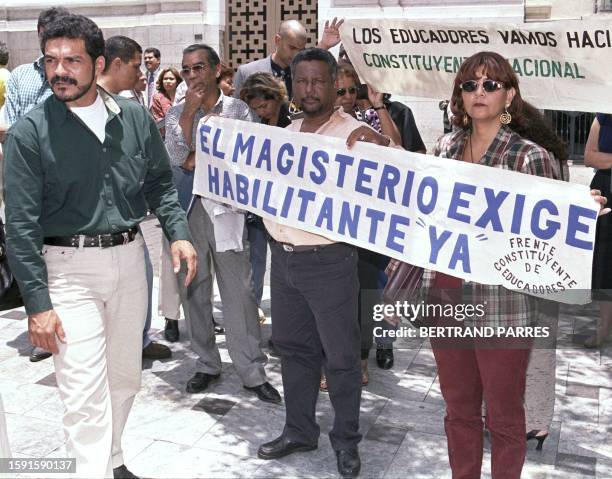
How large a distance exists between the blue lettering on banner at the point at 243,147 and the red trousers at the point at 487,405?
1.63 meters

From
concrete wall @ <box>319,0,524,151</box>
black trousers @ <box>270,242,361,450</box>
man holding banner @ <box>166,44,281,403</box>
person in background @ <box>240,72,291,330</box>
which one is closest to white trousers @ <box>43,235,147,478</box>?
black trousers @ <box>270,242,361,450</box>

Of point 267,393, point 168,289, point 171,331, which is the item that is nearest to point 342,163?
point 267,393

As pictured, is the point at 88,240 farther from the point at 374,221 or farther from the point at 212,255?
the point at 212,255

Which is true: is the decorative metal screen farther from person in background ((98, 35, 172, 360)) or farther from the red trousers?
the red trousers

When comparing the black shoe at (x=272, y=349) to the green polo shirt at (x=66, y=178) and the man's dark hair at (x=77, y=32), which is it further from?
the man's dark hair at (x=77, y=32)

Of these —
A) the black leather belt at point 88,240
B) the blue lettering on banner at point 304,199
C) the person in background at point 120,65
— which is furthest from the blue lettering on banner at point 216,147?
the black leather belt at point 88,240

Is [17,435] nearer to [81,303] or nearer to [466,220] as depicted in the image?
[81,303]

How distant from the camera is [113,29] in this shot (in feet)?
53.5

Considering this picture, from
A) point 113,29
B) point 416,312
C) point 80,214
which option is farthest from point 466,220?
point 113,29

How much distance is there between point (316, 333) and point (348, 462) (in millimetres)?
674

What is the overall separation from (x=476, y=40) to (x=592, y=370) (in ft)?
Answer: 7.92

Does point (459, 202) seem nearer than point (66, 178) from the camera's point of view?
No

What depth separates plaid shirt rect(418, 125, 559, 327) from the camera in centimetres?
325

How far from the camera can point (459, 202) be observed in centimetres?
363
